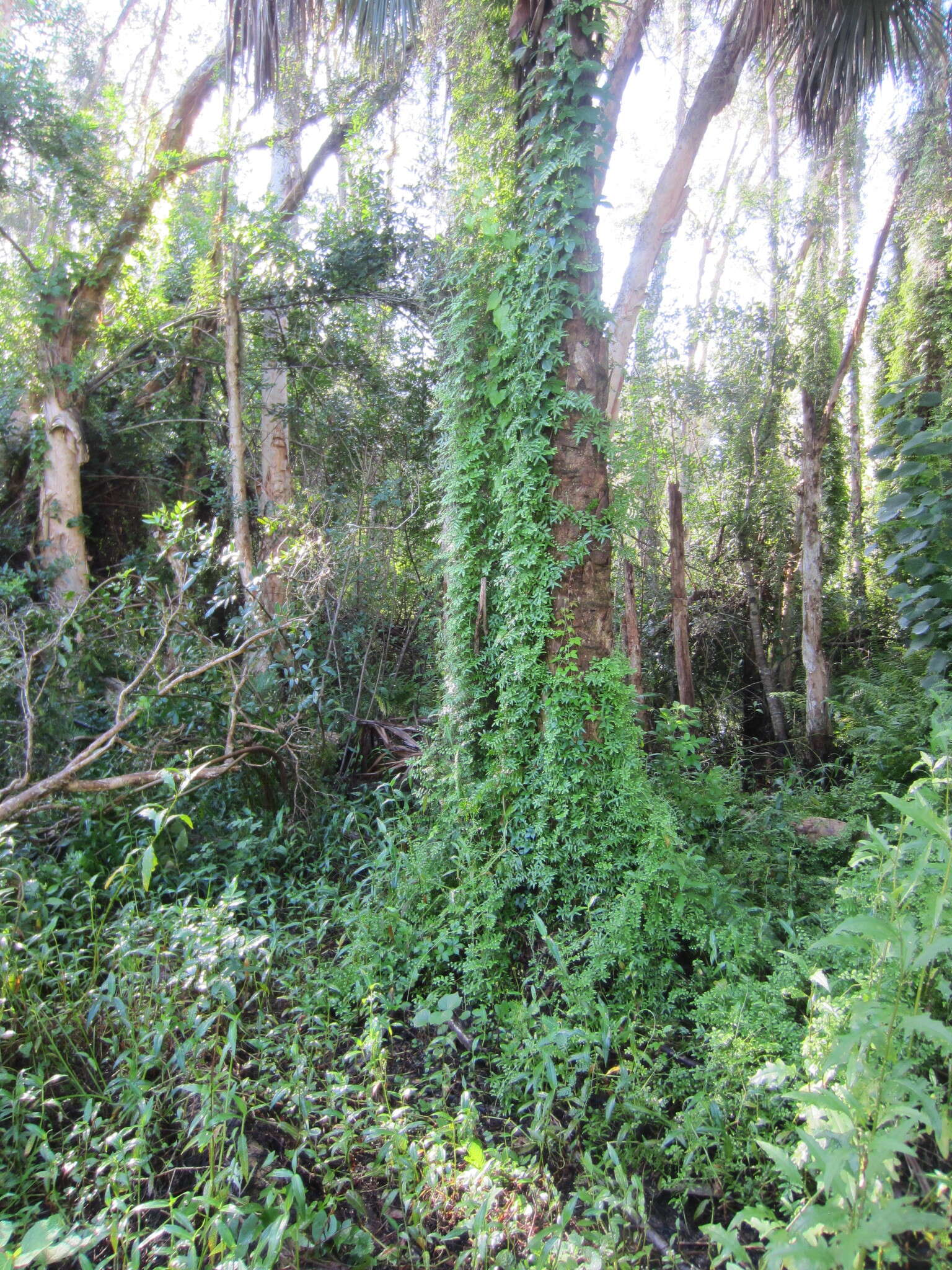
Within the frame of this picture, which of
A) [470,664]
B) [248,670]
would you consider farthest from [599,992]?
[248,670]

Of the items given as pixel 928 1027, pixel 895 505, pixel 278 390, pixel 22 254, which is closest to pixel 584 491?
pixel 928 1027

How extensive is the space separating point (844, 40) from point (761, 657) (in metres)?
4.98

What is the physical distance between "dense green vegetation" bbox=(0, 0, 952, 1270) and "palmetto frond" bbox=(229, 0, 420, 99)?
40mm

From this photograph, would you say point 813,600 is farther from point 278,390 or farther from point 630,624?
point 278,390

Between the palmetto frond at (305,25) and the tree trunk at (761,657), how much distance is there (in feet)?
18.2

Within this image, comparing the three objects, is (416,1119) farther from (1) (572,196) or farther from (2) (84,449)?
(2) (84,449)

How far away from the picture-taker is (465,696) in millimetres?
3537

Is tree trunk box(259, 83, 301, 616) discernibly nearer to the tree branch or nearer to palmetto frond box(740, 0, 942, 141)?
the tree branch

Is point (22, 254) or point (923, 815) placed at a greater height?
point (22, 254)

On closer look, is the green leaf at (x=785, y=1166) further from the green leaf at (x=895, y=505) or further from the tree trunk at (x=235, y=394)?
the tree trunk at (x=235, y=394)

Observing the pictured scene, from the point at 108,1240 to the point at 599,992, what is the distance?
68.6 inches

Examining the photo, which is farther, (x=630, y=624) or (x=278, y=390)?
(x=278, y=390)

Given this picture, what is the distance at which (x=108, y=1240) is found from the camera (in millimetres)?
1908

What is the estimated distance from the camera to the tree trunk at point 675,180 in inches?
214
